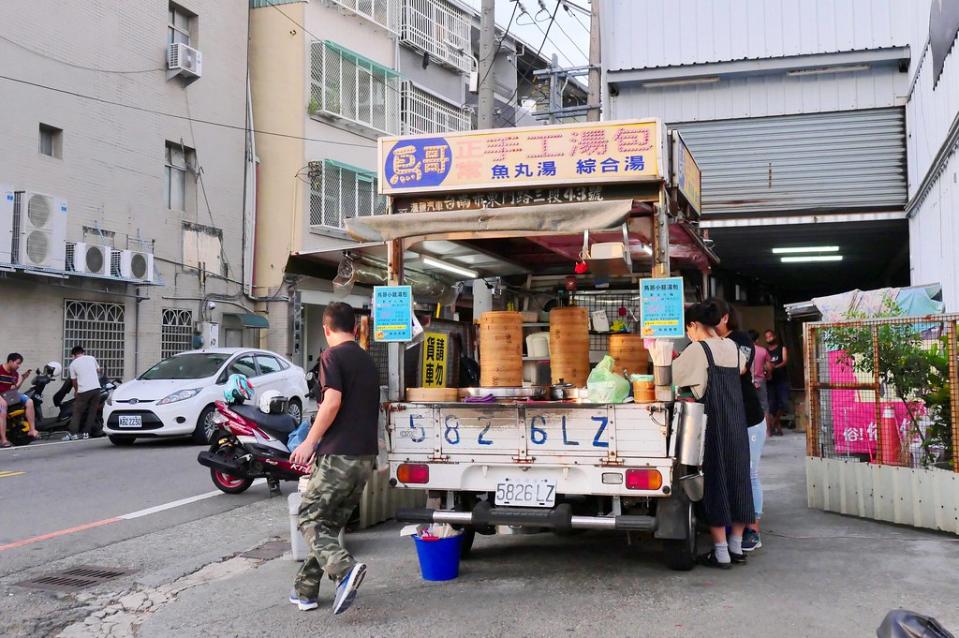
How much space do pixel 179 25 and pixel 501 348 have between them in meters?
18.6

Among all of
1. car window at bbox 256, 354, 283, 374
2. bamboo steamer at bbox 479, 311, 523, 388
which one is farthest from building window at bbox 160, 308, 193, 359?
bamboo steamer at bbox 479, 311, 523, 388

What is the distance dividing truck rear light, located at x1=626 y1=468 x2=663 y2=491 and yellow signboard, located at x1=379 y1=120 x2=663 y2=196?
6.65ft

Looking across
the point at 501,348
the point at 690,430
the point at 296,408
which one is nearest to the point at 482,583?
the point at 690,430

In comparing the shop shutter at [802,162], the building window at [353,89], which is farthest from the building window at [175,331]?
the shop shutter at [802,162]

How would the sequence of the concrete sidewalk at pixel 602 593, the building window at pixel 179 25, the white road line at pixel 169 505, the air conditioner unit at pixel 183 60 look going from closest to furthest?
the concrete sidewalk at pixel 602 593 < the white road line at pixel 169 505 < the air conditioner unit at pixel 183 60 < the building window at pixel 179 25

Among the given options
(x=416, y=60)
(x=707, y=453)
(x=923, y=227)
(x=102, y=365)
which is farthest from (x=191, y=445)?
(x=416, y=60)

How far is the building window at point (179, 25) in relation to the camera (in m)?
21.3

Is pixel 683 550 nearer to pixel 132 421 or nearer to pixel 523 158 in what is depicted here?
pixel 523 158

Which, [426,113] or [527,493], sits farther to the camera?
[426,113]

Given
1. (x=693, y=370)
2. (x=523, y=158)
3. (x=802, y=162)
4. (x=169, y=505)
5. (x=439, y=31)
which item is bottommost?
(x=169, y=505)

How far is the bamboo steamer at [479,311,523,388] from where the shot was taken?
677 cm

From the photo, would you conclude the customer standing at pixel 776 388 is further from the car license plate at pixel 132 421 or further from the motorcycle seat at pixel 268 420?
the car license plate at pixel 132 421

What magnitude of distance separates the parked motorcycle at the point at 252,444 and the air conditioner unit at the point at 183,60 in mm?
14009

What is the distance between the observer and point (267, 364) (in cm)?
1568
